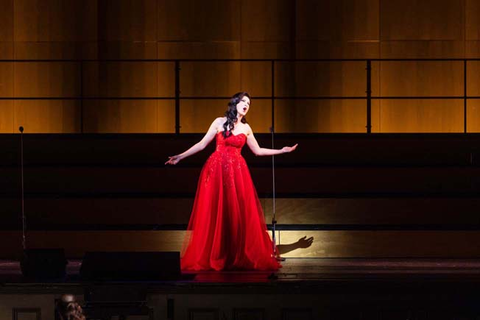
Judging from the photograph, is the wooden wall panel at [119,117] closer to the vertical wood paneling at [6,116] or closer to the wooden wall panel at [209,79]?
the wooden wall panel at [209,79]

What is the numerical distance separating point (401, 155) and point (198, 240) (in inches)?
101

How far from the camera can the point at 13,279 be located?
6602 mm

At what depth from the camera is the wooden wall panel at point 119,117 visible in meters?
10.8

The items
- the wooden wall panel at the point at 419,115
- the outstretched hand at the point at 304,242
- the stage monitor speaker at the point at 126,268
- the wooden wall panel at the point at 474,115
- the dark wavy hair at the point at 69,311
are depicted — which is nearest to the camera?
the dark wavy hair at the point at 69,311

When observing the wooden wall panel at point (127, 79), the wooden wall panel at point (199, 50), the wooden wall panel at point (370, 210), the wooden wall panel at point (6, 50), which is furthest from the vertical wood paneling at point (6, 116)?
the wooden wall panel at point (370, 210)

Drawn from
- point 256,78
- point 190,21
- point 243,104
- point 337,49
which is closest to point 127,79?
point 190,21

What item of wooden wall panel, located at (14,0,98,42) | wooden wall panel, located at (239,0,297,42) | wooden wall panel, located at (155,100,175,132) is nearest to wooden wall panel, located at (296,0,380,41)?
wooden wall panel, located at (239,0,297,42)

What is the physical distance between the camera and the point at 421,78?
1080 centimetres

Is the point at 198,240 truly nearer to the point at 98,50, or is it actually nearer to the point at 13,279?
the point at 13,279

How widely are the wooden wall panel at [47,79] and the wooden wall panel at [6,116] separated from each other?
16 cm

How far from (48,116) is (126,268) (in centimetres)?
462

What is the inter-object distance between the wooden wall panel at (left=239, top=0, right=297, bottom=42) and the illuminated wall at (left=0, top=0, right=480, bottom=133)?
52 millimetres

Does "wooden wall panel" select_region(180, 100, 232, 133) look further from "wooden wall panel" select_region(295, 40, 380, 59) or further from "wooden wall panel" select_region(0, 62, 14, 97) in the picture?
"wooden wall panel" select_region(0, 62, 14, 97)

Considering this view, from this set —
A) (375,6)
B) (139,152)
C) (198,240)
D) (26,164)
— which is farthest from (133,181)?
(375,6)
